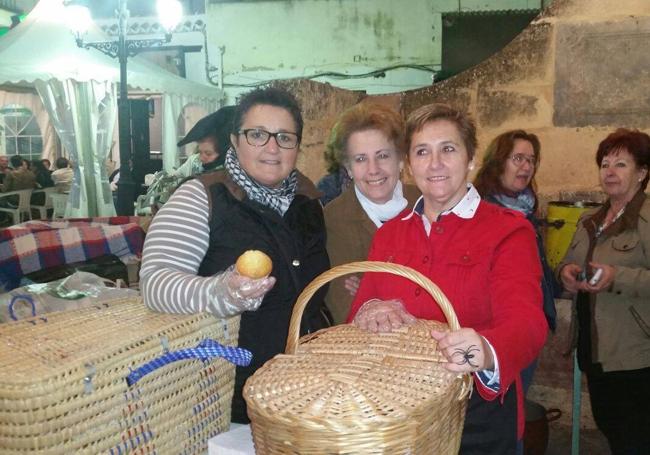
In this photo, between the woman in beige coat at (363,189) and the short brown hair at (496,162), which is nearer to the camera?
the woman in beige coat at (363,189)

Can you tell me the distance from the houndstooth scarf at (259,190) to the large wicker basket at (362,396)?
0.60 m

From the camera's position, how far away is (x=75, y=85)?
8.95 metres

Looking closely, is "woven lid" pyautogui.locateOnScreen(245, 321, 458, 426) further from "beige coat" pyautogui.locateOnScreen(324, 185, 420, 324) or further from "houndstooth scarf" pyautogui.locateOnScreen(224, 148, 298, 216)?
"beige coat" pyautogui.locateOnScreen(324, 185, 420, 324)

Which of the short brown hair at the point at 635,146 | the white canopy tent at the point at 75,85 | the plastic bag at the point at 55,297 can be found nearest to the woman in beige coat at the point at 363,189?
the plastic bag at the point at 55,297

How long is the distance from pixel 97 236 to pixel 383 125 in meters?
1.84

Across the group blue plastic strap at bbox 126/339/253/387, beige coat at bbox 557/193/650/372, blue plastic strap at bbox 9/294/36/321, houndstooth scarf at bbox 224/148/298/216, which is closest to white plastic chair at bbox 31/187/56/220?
blue plastic strap at bbox 9/294/36/321

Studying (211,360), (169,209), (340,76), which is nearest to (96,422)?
(211,360)

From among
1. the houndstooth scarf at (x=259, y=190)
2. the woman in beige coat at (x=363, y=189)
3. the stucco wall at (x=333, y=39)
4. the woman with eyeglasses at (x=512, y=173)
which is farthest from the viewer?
the stucco wall at (x=333, y=39)

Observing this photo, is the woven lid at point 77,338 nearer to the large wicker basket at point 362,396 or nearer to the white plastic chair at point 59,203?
the large wicker basket at point 362,396

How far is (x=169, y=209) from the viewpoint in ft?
5.95

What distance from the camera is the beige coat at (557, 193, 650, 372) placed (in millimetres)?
2760

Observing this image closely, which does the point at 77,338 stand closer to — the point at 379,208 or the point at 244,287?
the point at 244,287

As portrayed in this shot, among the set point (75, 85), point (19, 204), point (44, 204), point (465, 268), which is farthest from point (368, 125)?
point (44, 204)

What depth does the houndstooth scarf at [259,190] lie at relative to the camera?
1.94m
